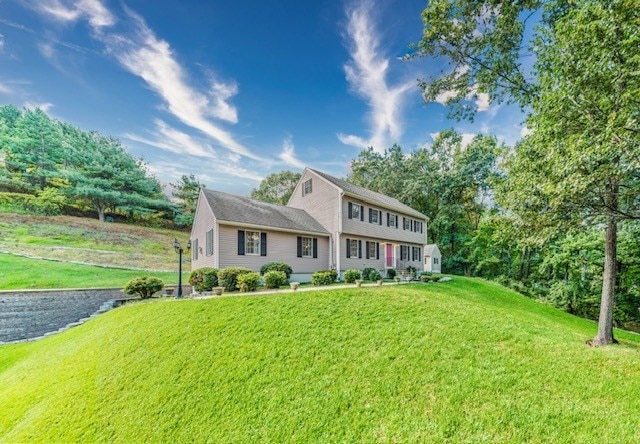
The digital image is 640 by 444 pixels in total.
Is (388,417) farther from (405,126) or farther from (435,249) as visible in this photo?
(435,249)

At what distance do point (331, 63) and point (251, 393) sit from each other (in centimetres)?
1542

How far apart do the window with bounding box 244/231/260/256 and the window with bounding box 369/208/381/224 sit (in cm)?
819

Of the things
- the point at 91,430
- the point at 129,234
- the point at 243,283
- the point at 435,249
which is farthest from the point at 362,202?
the point at 129,234

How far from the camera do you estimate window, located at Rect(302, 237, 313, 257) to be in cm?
1600

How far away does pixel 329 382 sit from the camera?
4.56 meters

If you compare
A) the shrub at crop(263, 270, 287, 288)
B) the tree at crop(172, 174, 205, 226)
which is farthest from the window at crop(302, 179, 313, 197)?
the tree at crop(172, 174, 205, 226)

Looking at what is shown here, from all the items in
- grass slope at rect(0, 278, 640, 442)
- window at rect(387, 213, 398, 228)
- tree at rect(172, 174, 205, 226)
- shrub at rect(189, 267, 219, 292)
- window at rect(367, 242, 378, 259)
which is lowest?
grass slope at rect(0, 278, 640, 442)

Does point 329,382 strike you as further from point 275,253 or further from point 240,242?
point 275,253

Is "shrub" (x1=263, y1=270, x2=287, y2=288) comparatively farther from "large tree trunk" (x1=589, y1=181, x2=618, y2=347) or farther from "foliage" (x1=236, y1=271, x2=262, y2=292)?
"large tree trunk" (x1=589, y1=181, x2=618, y2=347)

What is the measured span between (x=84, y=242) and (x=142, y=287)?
1122cm

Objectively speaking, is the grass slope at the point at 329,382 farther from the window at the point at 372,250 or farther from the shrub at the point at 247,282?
the window at the point at 372,250

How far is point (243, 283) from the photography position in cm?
1108

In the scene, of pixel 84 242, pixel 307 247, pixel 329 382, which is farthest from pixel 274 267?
pixel 84 242

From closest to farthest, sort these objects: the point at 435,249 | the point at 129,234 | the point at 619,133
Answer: the point at 619,133
the point at 129,234
the point at 435,249
